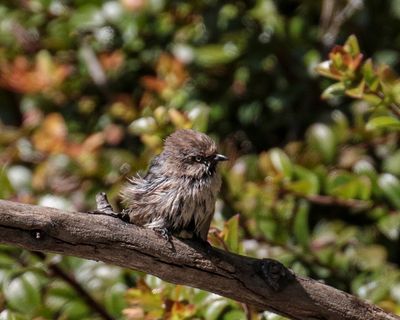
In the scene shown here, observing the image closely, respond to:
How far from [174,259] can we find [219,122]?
2326 mm

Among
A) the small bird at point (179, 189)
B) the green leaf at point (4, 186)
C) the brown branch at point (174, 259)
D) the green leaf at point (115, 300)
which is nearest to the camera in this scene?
the brown branch at point (174, 259)

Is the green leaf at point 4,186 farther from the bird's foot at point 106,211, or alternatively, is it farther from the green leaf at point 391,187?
the green leaf at point 391,187

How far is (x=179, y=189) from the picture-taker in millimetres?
3516

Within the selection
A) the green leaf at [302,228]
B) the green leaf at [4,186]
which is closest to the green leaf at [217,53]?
the green leaf at [302,228]

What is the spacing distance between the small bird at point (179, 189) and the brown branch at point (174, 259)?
7.8 inches

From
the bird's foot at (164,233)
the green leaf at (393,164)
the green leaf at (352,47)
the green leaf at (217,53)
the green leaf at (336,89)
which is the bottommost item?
the bird's foot at (164,233)

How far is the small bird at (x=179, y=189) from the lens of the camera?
342 cm

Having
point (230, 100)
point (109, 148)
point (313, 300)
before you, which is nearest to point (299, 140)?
point (230, 100)

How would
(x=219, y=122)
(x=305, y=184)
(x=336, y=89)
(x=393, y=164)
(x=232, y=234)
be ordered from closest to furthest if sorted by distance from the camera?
(x=232, y=234)
(x=336, y=89)
(x=305, y=184)
(x=393, y=164)
(x=219, y=122)

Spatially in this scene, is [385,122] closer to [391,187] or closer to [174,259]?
[391,187]

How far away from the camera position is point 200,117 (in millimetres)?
4188

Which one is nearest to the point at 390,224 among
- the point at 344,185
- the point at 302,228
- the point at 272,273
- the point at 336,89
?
the point at 344,185

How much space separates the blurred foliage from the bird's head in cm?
35

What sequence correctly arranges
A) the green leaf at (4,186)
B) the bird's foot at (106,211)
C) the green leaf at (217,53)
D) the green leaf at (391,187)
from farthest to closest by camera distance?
the green leaf at (217,53), the green leaf at (391,187), the green leaf at (4,186), the bird's foot at (106,211)
